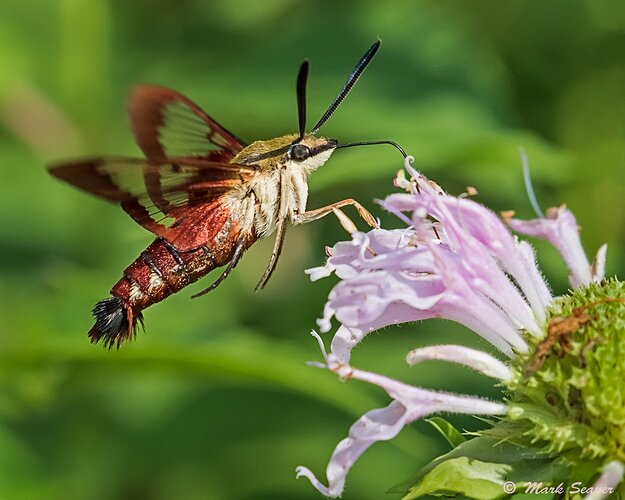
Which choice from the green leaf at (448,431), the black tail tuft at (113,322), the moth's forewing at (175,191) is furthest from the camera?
A: the black tail tuft at (113,322)

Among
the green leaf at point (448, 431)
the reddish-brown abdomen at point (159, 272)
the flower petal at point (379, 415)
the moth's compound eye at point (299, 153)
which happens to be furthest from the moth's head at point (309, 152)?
the green leaf at point (448, 431)

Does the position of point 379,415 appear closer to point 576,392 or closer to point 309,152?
point 576,392

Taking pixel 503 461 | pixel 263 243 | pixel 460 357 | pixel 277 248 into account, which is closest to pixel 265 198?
pixel 277 248

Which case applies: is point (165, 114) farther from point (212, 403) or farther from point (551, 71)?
point (551, 71)

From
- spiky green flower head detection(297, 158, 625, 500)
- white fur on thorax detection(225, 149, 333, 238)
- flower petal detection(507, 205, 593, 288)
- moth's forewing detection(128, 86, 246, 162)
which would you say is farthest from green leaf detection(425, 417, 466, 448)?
moth's forewing detection(128, 86, 246, 162)

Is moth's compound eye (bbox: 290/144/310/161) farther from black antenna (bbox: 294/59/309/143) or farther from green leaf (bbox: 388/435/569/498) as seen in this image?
green leaf (bbox: 388/435/569/498)

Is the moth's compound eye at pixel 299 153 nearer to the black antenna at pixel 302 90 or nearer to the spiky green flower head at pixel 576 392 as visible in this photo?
the black antenna at pixel 302 90
